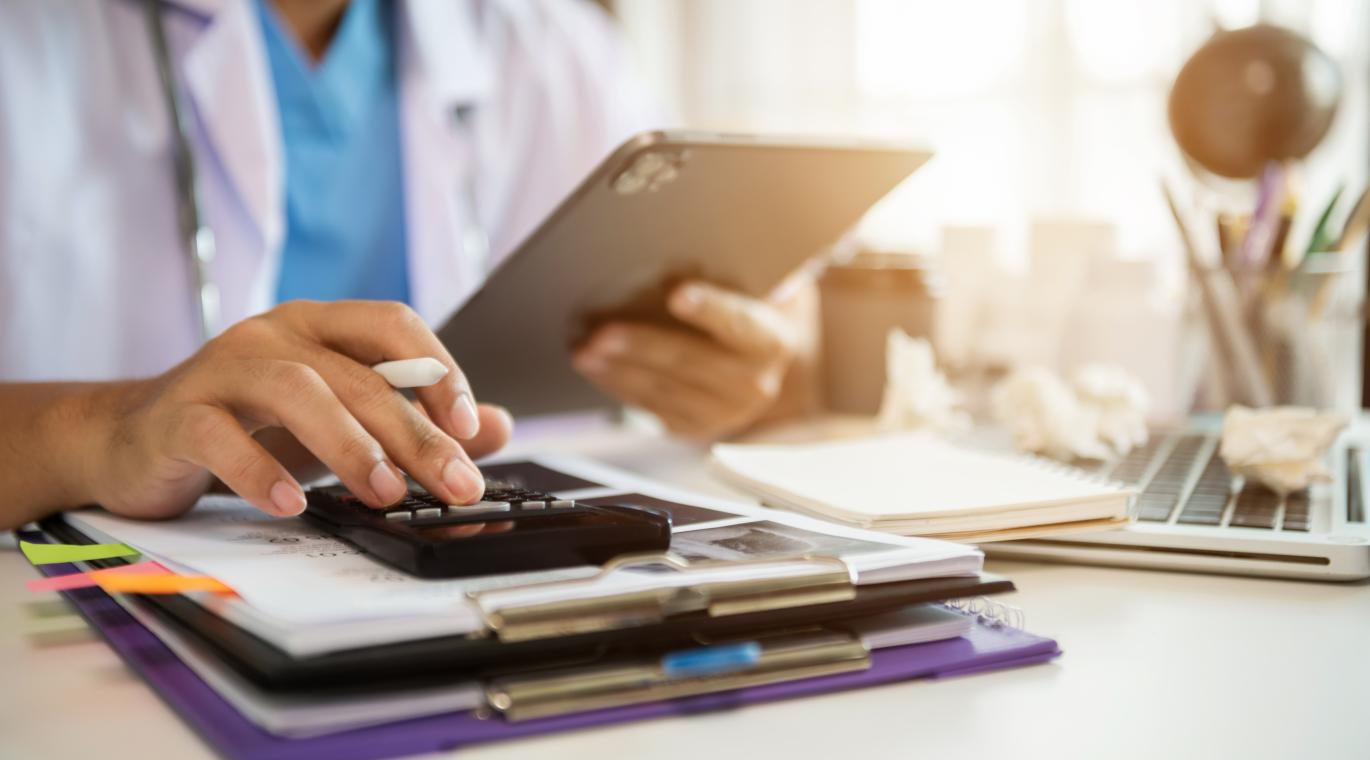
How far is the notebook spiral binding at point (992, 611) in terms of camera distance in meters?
0.47

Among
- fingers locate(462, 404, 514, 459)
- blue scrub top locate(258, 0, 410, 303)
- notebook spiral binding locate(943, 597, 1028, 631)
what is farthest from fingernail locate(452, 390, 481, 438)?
blue scrub top locate(258, 0, 410, 303)

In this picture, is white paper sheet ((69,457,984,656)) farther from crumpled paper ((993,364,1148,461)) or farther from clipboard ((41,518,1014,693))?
crumpled paper ((993,364,1148,461))

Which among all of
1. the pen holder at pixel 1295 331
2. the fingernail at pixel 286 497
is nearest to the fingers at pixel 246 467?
the fingernail at pixel 286 497

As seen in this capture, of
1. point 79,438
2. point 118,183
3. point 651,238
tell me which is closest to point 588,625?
point 79,438

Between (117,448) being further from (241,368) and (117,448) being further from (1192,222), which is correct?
(1192,222)

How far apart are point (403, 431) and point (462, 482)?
0.04 m

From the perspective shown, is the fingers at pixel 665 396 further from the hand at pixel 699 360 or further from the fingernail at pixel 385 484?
the fingernail at pixel 385 484

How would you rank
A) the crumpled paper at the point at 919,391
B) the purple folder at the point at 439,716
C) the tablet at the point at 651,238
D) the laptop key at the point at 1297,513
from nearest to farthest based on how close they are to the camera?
the purple folder at the point at 439,716 → the laptop key at the point at 1297,513 → the tablet at the point at 651,238 → the crumpled paper at the point at 919,391

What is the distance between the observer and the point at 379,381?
0.53 m

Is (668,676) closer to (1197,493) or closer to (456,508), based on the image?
(456,508)

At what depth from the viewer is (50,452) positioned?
61cm

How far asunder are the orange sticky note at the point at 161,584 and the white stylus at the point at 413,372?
14 centimetres

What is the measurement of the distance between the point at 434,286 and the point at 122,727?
36.1 inches

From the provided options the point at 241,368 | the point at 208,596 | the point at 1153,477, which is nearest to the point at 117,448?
the point at 241,368
